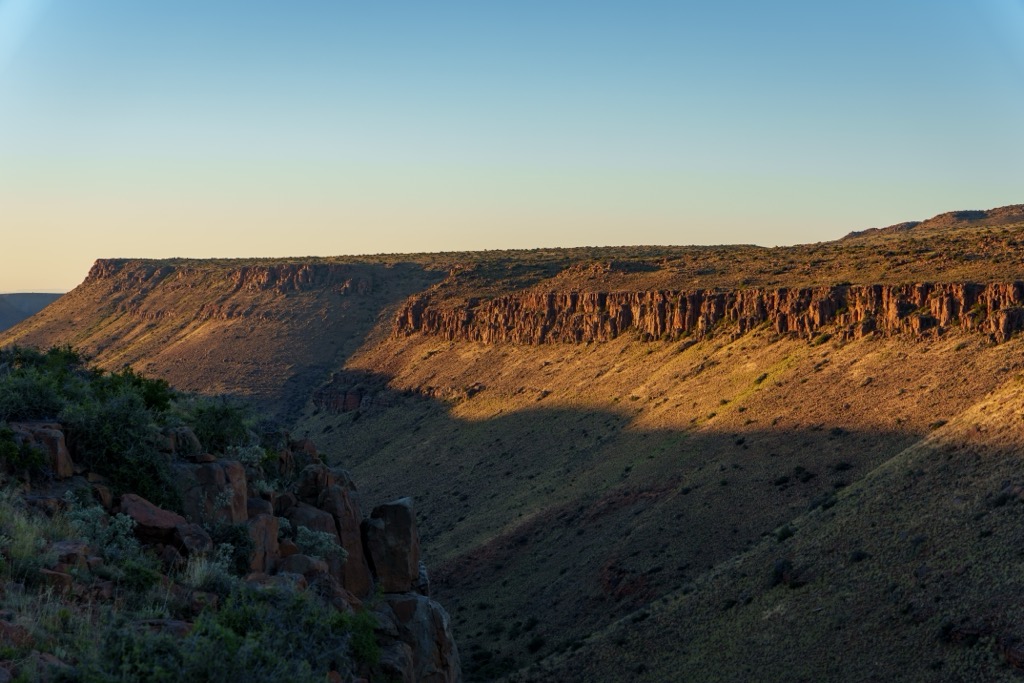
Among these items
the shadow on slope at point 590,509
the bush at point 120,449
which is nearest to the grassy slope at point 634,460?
the shadow on slope at point 590,509

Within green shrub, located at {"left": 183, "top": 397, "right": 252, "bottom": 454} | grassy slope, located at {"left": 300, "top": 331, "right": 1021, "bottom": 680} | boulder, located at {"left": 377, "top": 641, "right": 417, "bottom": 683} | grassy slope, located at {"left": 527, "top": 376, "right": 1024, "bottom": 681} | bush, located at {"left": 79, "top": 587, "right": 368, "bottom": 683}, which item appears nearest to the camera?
bush, located at {"left": 79, "top": 587, "right": 368, "bottom": 683}

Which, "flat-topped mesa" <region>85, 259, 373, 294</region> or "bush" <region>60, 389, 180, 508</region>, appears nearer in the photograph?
"bush" <region>60, 389, 180, 508</region>

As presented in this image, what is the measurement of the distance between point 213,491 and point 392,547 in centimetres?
410

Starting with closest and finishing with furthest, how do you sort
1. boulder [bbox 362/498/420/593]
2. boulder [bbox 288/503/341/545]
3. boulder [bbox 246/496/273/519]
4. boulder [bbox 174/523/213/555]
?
→ boulder [bbox 174/523/213/555] → boulder [bbox 246/496/273/519] → boulder [bbox 288/503/341/545] → boulder [bbox 362/498/420/593]

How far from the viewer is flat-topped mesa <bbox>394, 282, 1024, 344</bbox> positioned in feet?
201

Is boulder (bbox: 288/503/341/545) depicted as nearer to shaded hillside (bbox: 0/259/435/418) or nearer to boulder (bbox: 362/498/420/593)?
boulder (bbox: 362/498/420/593)

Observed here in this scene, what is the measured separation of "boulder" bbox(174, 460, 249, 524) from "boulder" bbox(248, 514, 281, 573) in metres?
0.36

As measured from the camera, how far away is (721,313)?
80.5m

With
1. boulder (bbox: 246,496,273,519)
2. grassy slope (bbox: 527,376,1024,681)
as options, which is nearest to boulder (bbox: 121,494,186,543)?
boulder (bbox: 246,496,273,519)

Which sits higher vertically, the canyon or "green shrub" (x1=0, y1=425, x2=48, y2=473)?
"green shrub" (x1=0, y1=425, x2=48, y2=473)

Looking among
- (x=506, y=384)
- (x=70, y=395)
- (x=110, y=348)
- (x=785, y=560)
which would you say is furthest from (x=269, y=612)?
(x=110, y=348)

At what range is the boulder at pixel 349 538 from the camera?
19.5m

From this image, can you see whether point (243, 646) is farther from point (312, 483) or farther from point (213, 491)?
point (312, 483)

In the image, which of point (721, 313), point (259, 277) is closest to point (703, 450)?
point (721, 313)
